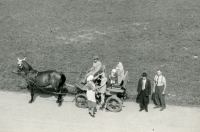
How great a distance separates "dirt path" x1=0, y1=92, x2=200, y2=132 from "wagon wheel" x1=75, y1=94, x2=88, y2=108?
216 mm

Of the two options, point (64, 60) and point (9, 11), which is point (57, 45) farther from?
point (9, 11)

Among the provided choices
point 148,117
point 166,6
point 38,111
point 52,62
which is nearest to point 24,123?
point 38,111

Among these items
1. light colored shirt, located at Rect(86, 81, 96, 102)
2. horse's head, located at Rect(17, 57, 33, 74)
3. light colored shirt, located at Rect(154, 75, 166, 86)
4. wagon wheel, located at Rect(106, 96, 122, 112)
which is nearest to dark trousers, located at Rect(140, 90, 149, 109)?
light colored shirt, located at Rect(154, 75, 166, 86)

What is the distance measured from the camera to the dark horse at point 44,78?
1199 centimetres

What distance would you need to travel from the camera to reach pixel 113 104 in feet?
37.8

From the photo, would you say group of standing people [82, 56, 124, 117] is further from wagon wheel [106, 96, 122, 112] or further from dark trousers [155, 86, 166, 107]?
dark trousers [155, 86, 166, 107]

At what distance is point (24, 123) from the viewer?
34.9 feet

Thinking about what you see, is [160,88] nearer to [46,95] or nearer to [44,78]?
[44,78]

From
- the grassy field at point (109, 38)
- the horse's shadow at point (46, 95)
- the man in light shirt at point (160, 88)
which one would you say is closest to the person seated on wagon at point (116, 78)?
the grassy field at point (109, 38)

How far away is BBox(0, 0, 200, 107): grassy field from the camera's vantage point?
15.8 m

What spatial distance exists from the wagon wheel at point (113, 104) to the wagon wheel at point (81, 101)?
40.8 inches

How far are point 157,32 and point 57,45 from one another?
8.17 metres

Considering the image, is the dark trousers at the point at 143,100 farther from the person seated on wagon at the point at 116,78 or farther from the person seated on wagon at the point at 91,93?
the person seated on wagon at the point at 91,93

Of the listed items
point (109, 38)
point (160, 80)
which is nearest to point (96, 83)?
point (160, 80)
